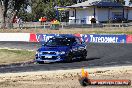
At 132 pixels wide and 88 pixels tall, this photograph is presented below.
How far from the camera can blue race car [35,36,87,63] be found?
23641 mm

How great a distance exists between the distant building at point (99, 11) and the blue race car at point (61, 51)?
172 ft

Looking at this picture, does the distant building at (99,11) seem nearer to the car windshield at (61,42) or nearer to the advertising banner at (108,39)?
the advertising banner at (108,39)

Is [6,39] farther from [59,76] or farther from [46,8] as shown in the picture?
[46,8]

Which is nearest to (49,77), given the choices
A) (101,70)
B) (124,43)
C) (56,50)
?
(101,70)

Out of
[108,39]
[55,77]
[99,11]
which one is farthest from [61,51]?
[99,11]

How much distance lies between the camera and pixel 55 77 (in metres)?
17.2

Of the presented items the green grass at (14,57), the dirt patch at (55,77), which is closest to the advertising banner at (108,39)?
the green grass at (14,57)

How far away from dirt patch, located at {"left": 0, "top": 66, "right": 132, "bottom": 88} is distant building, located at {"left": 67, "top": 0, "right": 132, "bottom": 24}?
5833 cm

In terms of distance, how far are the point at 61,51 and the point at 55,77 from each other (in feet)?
21.3

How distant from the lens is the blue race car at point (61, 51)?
23.6m

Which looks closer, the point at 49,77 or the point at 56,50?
the point at 49,77

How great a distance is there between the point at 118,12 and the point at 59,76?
6675 cm

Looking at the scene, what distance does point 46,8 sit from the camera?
10600cm

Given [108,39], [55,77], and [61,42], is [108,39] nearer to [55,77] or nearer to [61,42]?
[61,42]
